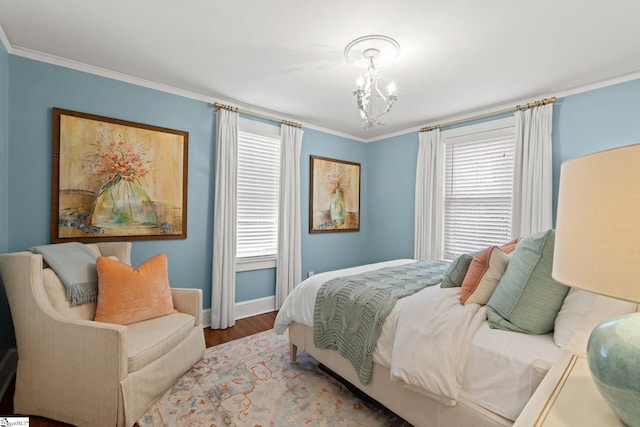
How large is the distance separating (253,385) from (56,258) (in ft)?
5.32

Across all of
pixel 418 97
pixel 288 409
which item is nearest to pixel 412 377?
pixel 288 409

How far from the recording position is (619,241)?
0.53 meters

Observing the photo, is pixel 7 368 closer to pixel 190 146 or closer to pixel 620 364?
pixel 190 146

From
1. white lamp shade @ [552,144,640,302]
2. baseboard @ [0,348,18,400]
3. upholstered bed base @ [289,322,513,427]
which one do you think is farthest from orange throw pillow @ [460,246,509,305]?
baseboard @ [0,348,18,400]

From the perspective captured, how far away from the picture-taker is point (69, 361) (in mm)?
1697

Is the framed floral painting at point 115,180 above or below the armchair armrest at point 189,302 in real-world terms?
above

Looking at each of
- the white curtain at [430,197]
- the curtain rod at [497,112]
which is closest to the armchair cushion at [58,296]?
the white curtain at [430,197]

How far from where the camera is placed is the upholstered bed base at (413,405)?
1.35 meters

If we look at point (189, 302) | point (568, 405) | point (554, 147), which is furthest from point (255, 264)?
point (554, 147)

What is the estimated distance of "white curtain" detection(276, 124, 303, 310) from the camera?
12.4ft

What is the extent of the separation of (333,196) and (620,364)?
3.87 m

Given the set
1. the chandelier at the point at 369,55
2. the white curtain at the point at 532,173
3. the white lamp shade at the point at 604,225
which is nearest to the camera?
the white lamp shade at the point at 604,225

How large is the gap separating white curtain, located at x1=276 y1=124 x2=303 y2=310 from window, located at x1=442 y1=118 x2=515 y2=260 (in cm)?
196

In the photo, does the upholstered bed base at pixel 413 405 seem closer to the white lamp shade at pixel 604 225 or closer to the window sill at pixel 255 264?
the white lamp shade at pixel 604 225
